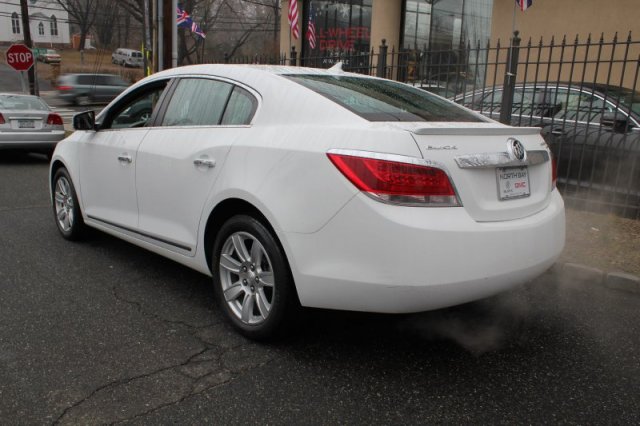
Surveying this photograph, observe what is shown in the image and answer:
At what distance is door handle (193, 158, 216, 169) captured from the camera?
342cm

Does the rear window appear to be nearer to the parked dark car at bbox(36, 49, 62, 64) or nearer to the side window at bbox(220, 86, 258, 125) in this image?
the side window at bbox(220, 86, 258, 125)

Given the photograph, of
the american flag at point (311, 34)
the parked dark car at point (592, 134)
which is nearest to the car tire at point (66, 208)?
the parked dark car at point (592, 134)

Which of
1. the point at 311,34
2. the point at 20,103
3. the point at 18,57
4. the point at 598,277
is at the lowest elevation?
the point at 598,277

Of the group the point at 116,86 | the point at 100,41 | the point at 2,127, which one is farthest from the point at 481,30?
the point at 100,41

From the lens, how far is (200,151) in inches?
140

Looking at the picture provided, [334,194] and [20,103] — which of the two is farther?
[20,103]

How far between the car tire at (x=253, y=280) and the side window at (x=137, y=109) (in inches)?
57.9

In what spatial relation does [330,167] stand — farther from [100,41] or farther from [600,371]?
[100,41]

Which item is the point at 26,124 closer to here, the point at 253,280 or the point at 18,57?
the point at 18,57

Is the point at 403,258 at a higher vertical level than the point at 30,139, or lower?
higher

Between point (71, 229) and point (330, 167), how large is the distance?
11.3 ft

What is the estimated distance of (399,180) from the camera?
105 inches

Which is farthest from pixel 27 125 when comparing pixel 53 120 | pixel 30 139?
pixel 53 120

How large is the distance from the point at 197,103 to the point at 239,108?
491 mm
